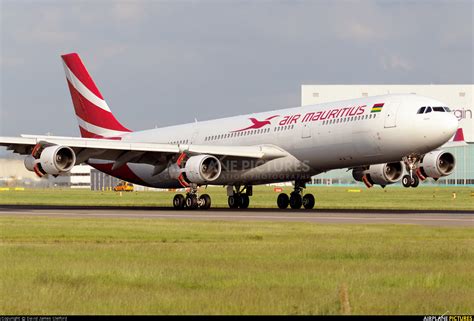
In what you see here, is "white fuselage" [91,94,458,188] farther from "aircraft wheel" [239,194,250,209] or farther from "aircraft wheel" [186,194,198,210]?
"aircraft wheel" [186,194,198,210]

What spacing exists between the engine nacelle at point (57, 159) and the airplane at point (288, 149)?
0.05 metres

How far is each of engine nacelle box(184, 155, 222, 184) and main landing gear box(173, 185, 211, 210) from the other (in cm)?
195

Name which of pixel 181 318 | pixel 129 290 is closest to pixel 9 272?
pixel 129 290

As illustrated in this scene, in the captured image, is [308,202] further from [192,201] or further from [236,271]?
[236,271]

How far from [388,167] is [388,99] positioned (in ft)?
19.6

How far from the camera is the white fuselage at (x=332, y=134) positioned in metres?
41.6

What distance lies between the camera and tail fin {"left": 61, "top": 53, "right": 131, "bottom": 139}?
60.1 metres

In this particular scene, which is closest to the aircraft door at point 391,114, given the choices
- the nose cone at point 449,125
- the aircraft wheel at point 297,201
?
the nose cone at point 449,125

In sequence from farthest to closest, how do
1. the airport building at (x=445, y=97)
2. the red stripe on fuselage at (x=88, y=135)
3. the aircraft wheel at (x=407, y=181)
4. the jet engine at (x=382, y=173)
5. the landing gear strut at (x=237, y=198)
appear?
the airport building at (x=445, y=97)
the red stripe on fuselage at (x=88, y=135)
the landing gear strut at (x=237, y=198)
the jet engine at (x=382, y=173)
the aircraft wheel at (x=407, y=181)

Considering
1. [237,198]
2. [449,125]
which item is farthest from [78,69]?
[449,125]

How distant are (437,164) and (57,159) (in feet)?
66.5

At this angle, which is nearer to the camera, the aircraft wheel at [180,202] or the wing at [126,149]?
the wing at [126,149]

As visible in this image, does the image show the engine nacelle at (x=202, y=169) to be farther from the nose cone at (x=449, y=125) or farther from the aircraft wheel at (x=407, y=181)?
the nose cone at (x=449, y=125)

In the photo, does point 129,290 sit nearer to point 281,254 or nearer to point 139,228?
point 281,254
